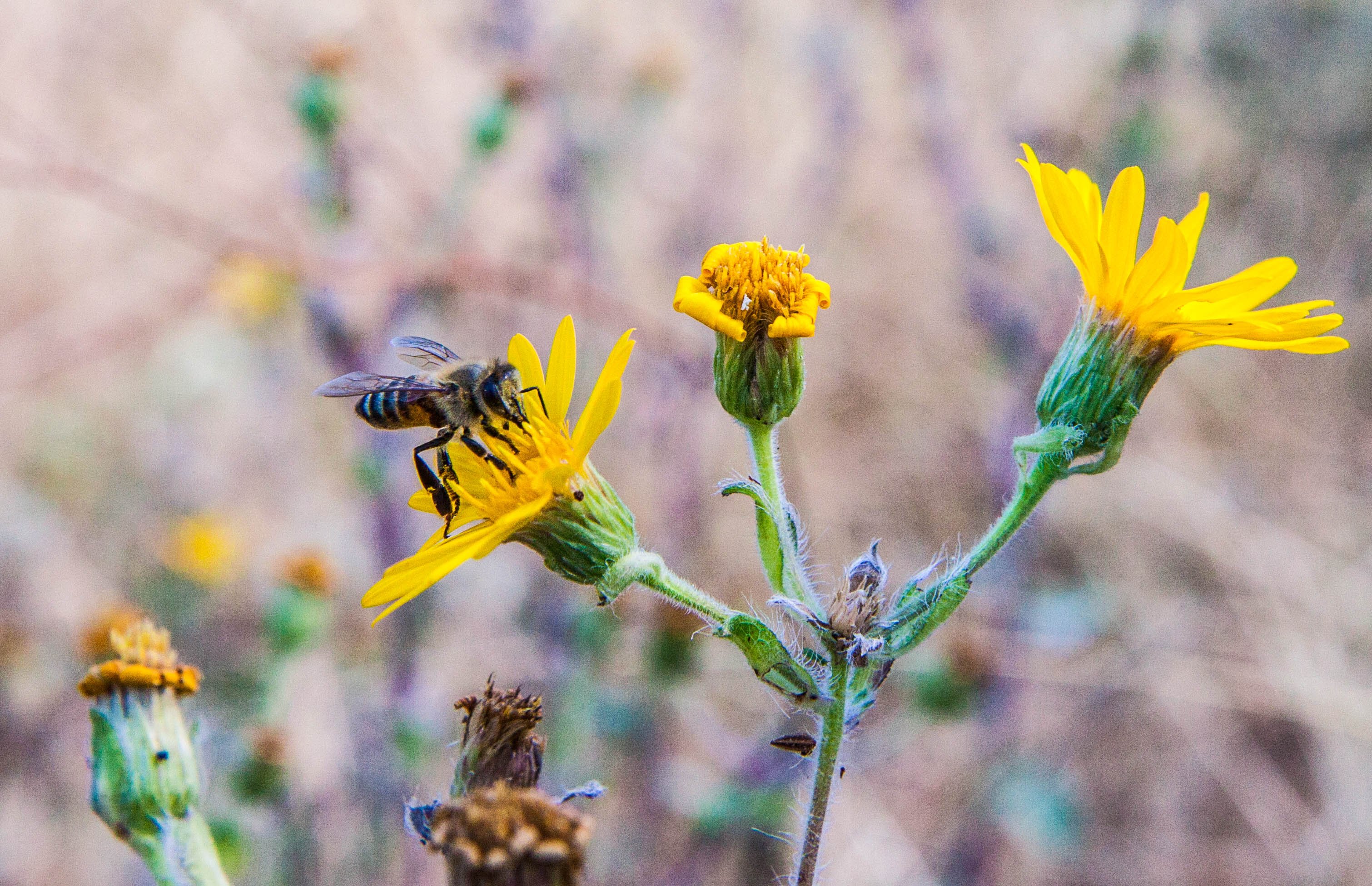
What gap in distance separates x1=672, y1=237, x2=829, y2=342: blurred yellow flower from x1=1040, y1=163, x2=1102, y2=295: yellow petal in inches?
20.4

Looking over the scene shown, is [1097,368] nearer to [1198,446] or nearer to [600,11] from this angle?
[1198,446]

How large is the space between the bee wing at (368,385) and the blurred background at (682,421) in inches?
37.8

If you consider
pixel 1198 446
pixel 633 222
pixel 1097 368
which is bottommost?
pixel 1097 368

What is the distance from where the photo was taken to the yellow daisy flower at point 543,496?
204 cm

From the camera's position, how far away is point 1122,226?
7.00 feet

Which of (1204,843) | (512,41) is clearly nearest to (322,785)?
(512,41)

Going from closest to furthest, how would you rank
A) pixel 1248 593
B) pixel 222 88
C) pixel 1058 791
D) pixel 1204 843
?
pixel 1058 791, pixel 1204 843, pixel 1248 593, pixel 222 88

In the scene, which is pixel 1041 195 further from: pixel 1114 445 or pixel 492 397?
pixel 492 397

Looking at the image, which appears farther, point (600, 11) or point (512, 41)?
point (600, 11)

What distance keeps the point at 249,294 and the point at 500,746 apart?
5.56 m

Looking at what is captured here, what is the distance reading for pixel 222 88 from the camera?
399 inches

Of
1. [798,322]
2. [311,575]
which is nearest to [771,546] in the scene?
[798,322]

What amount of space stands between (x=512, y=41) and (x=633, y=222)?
3290 millimetres

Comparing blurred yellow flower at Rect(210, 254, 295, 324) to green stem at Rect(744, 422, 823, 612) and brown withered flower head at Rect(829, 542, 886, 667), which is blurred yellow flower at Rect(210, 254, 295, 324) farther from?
brown withered flower head at Rect(829, 542, 886, 667)
